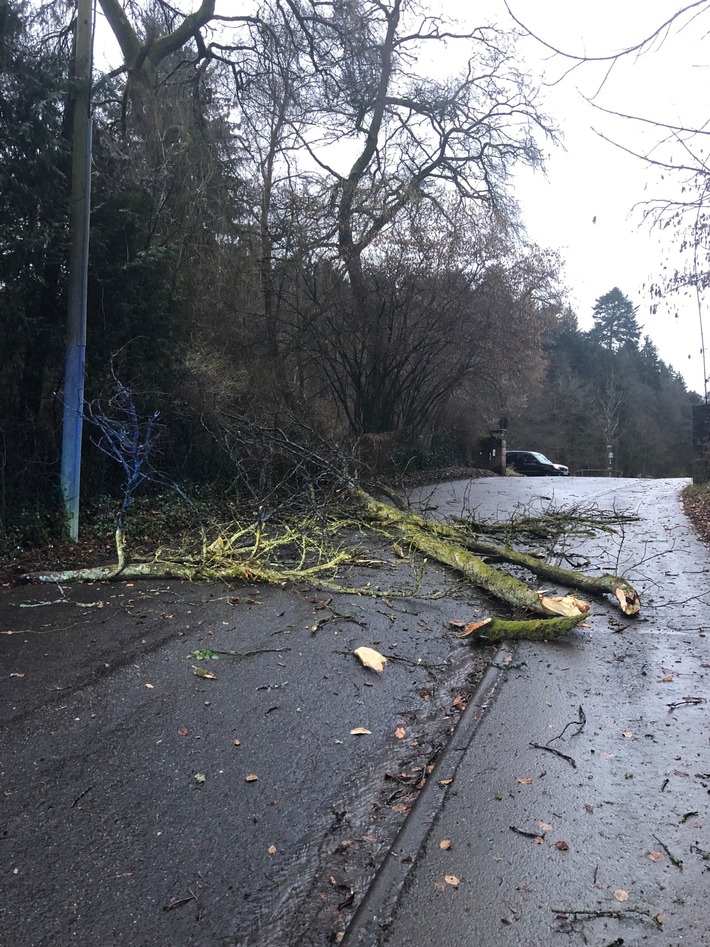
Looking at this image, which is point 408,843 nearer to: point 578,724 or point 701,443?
point 578,724

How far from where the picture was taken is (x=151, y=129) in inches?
439

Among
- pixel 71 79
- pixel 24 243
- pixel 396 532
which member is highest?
pixel 71 79

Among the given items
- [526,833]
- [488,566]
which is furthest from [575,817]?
[488,566]

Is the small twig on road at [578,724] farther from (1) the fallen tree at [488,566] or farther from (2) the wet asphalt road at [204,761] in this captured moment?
(1) the fallen tree at [488,566]

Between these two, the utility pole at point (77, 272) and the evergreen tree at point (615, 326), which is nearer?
the utility pole at point (77, 272)

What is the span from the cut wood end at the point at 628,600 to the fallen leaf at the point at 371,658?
8.62 ft

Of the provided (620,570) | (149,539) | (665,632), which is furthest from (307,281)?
(665,632)

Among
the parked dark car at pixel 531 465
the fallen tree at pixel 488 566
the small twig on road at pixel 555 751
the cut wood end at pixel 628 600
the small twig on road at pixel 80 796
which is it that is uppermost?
the parked dark car at pixel 531 465

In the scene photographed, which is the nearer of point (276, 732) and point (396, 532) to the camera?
point (276, 732)

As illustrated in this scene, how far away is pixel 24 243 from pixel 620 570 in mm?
8318

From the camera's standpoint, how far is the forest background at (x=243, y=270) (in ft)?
27.6

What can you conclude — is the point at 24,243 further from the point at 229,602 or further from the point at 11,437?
the point at 229,602

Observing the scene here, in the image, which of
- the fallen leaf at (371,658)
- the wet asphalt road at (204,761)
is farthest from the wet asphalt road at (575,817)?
the fallen leaf at (371,658)

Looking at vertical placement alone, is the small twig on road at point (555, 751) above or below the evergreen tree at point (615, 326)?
below
